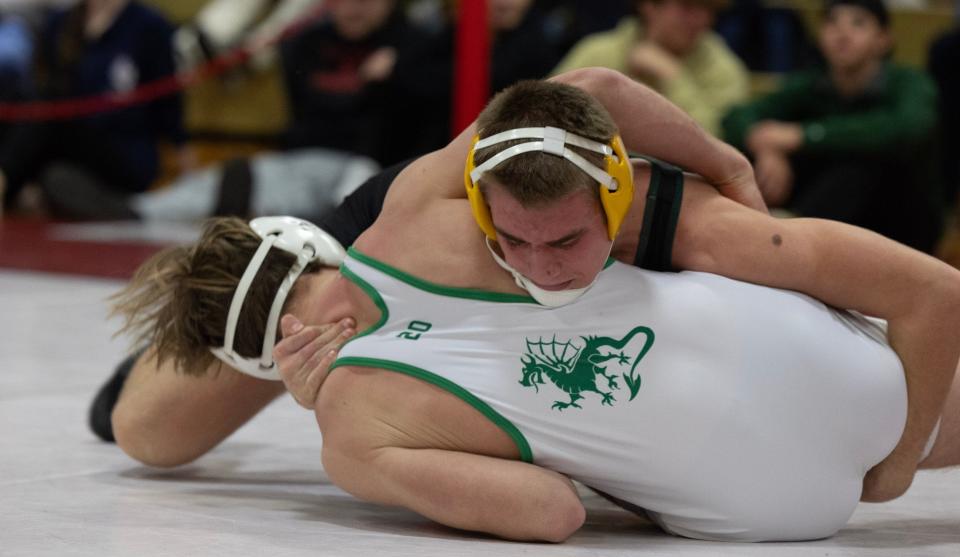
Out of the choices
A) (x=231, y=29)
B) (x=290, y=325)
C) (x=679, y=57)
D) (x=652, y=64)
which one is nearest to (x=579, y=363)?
(x=290, y=325)

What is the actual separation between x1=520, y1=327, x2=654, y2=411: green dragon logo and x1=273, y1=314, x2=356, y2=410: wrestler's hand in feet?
1.14

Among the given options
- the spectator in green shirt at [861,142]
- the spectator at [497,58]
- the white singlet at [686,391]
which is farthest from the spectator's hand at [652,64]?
the white singlet at [686,391]

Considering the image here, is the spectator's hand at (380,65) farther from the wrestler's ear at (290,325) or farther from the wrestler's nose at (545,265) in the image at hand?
the wrestler's nose at (545,265)

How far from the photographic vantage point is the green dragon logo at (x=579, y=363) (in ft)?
7.52

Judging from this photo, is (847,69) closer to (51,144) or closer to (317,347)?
(317,347)

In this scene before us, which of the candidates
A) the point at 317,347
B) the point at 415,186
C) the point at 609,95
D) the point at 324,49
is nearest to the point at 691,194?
the point at 609,95

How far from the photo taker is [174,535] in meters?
2.30

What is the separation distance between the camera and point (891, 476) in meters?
2.39

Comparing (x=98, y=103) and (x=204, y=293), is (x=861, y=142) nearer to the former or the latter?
(x=204, y=293)

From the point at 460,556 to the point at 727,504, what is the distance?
0.44m

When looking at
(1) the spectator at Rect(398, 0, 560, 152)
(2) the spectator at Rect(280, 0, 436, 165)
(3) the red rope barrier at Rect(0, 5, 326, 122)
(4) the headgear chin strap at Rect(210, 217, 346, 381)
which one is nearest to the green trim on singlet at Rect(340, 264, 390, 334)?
(4) the headgear chin strap at Rect(210, 217, 346, 381)

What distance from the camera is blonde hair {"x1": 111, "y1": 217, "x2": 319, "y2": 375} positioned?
8.54 ft

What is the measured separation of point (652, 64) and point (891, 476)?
141 inches

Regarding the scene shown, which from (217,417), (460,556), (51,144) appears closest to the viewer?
(460,556)
